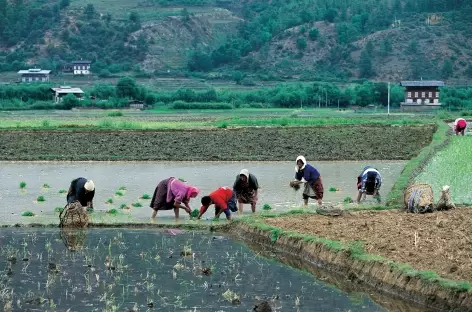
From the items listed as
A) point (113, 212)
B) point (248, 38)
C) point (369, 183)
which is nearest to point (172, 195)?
point (113, 212)

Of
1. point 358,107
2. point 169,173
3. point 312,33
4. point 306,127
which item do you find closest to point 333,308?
point 169,173

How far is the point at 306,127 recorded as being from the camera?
4822cm

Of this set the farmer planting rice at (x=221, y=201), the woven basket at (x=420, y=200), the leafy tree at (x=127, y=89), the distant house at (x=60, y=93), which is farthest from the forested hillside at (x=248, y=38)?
the woven basket at (x=420, y=200)

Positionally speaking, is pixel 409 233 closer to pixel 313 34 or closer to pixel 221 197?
pixel 221 197

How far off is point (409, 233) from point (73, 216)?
251 inches

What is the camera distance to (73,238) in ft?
60.5

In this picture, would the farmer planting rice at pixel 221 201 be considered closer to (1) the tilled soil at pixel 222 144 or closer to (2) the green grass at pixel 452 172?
(2) the green grass at pixel 452 172

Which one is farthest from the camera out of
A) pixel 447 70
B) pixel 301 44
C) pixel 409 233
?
pixel 301 44

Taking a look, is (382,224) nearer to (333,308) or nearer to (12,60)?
(333,308)

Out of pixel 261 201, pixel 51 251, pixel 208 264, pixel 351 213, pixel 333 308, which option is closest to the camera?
pixel 333 308

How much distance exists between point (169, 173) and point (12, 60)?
101634mm

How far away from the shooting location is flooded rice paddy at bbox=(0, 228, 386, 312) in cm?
1312

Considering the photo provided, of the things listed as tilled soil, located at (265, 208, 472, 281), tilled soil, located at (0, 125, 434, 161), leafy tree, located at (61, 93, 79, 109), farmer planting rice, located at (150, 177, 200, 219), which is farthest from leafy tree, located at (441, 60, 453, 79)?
farmer planting rice, located at (150, 177, 200, 219)

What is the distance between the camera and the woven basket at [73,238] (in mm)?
17578
